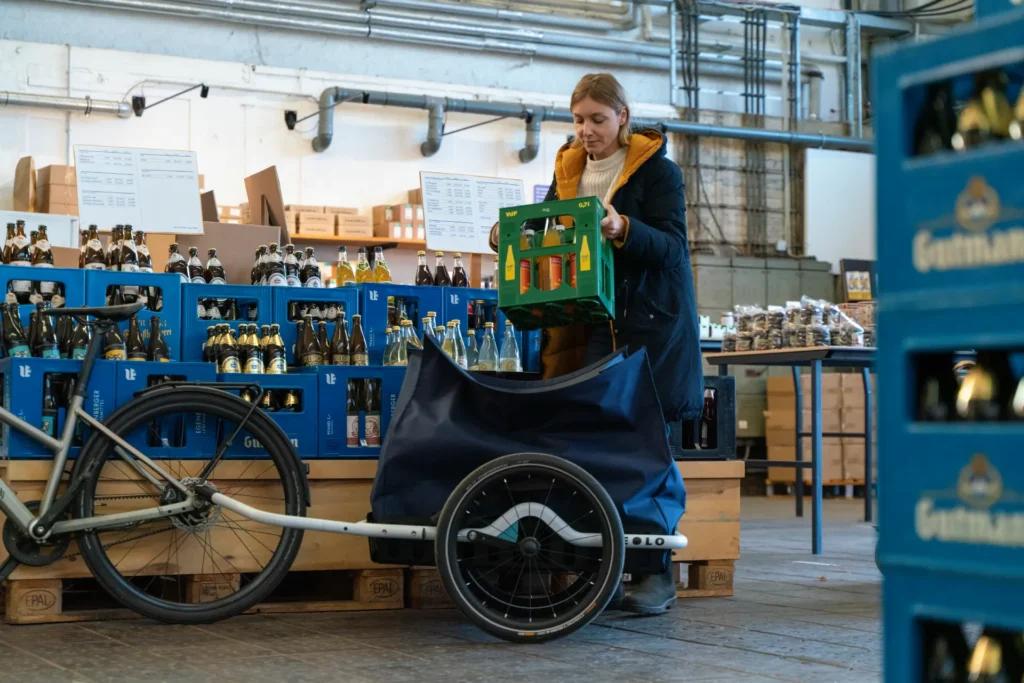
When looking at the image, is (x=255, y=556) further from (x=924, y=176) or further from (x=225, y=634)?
(x=924, y=176)

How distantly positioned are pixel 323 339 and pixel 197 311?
43cm

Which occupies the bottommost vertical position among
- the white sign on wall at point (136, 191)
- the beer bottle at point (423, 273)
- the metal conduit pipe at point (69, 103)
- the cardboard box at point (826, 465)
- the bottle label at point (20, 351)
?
the cardboard box at point (826, 465)

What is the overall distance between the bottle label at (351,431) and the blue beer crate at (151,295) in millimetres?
615

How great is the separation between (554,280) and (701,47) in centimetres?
1081

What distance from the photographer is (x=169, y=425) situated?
4.18 meters

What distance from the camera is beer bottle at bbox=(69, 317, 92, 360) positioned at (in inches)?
165

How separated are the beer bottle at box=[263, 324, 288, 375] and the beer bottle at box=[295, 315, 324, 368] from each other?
2.7 inches

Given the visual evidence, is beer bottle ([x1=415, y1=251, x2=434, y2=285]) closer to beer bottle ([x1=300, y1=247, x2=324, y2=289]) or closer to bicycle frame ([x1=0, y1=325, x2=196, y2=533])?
beer bottle ([x1=300, y1=247, x2=324, y2=289])

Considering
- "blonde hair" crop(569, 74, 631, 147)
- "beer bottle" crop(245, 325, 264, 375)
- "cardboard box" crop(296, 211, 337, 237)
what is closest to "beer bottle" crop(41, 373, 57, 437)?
"beer bottle" crop(245, 325, 264, 375)

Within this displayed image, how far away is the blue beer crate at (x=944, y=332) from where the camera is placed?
1.46 m

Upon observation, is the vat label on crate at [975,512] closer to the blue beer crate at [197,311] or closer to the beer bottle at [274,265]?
the blue beer crate at [197,311]

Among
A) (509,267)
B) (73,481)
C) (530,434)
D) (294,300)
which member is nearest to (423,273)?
(294,300)

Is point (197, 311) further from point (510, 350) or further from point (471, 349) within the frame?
point (510, 350)

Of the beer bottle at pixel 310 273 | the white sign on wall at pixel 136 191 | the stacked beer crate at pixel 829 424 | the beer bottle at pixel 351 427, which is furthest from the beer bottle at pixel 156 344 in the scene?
the stacked beer crate at pixel 829 424
